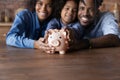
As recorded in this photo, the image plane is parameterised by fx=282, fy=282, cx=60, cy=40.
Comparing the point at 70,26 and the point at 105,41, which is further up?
the point at 70,26

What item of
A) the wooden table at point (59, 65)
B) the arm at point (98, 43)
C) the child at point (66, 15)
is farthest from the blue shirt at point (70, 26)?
the wooden table at point (59, 65)

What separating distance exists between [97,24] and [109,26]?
4.4 inches

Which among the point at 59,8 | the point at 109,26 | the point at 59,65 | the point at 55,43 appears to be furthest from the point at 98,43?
the point at 59,65

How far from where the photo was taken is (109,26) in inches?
73.9

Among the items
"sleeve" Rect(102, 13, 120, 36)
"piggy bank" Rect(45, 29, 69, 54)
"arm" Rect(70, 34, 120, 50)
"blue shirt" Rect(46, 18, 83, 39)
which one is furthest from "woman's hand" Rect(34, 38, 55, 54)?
"sleeve" Rect(102, 13, 120, 36)

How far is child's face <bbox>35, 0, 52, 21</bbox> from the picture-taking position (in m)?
1.91

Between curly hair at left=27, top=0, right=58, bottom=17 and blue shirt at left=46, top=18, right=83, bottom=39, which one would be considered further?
curly hair at left=27, top=0, right=58, bottom=17

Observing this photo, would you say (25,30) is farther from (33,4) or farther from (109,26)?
(109,26)

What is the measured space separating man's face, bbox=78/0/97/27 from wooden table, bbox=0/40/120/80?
0.35m

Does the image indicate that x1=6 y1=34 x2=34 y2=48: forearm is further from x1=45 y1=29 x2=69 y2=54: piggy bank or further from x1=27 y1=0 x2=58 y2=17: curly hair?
x1=27 y1=0 x2=58 y2=17: curly hair

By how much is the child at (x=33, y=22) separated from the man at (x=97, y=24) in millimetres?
226

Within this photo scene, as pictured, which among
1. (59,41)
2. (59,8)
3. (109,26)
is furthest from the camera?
(59,8)

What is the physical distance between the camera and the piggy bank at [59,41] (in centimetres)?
150

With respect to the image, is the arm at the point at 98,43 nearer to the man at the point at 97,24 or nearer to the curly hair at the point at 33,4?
the man at the point at 97,24
